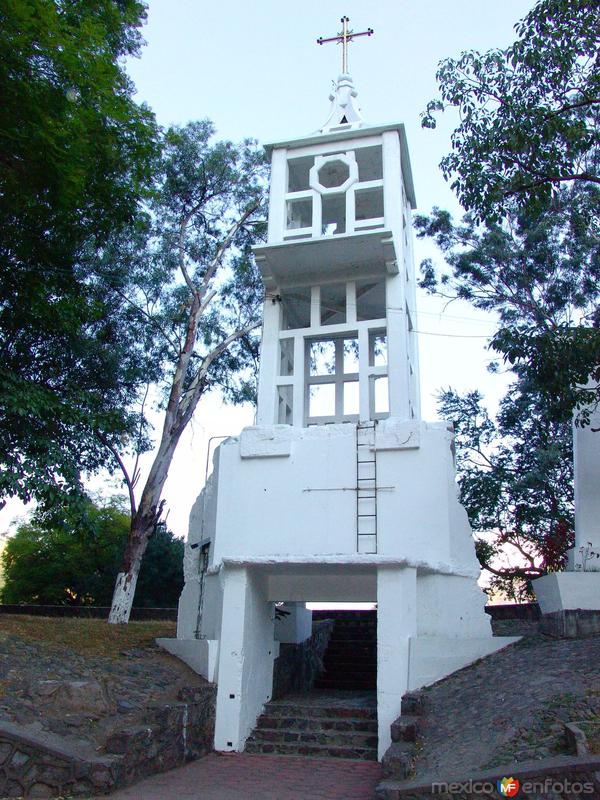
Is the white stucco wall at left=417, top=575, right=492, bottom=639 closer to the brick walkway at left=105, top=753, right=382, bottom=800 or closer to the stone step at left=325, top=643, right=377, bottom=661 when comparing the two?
the brick walkway at left=105, top=753, right=382, bottom=800

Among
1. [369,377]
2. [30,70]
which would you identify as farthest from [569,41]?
[30,70]

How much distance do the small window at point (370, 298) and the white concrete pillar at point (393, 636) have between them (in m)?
4.81

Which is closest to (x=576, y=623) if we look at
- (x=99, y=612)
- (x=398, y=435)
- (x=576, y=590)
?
(x=576, y=590)

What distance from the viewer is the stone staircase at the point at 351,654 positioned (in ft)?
37.8

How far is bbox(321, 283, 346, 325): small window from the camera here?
1128 cm

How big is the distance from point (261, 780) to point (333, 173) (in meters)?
9.00

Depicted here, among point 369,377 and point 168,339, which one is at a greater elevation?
point 168,339

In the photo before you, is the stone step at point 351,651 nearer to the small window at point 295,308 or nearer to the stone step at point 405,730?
the stone step at point 405,730

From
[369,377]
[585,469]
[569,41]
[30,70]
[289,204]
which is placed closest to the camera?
[569,41]

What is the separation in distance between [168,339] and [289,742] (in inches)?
443

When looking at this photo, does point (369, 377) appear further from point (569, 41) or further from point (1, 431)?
point (1, 431)

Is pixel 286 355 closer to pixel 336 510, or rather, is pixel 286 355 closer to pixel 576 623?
pixel 336 510

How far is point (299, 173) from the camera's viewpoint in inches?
477

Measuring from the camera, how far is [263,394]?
10.3 meters
